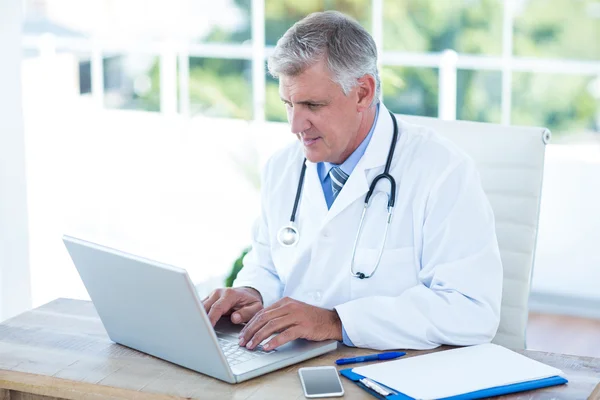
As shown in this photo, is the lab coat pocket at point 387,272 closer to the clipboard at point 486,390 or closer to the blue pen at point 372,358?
the blue pen at point 372,358

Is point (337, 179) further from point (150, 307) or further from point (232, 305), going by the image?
point (150, 307)

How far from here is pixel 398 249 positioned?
175cm

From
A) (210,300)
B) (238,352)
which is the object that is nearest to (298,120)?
(210,300)

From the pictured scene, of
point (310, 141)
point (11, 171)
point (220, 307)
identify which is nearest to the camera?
point (220, 307)

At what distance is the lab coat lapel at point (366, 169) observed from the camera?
1.80 metres

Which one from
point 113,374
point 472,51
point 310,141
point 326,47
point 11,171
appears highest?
point 472,51

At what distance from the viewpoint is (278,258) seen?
1.92 meters

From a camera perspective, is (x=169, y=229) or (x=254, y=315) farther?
(x=169, y=229)

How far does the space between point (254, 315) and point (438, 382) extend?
0.43 m

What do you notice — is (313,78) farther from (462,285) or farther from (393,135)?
(462,285)

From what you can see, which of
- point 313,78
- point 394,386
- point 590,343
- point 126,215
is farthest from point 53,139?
point 394,386

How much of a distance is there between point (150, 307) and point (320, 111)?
0.53 m

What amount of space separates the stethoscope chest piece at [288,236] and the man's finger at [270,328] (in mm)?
370

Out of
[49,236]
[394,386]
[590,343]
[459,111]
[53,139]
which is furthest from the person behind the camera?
[459,111]
